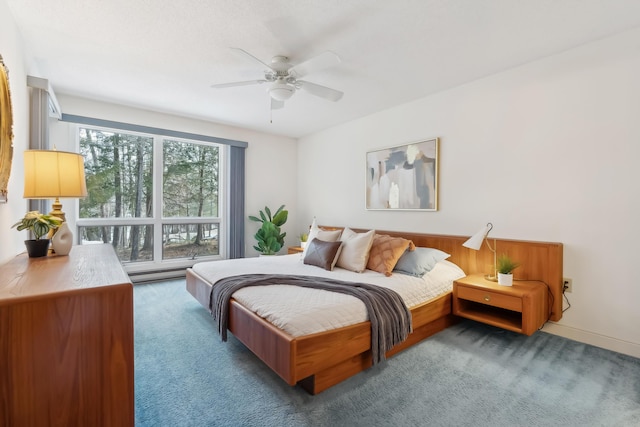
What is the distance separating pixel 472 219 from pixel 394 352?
1781 mm

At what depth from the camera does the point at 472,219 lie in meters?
3.28

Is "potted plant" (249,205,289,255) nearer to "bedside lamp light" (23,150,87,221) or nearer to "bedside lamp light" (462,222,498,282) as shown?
"bedside lamp light" (462,222,498,282)

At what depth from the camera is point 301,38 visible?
243 cm

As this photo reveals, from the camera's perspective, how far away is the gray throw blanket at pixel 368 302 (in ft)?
6.84

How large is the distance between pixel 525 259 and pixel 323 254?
198 centimetres

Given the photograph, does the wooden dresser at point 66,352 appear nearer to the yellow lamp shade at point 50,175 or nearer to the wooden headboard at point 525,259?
the yellow lamp shade at point 50,175

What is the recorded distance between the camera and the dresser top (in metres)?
0.99

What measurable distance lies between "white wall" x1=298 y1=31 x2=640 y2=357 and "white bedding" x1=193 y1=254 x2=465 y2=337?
88 cm

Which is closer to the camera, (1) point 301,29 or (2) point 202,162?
(1) point 301,29

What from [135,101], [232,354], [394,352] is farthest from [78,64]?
[394,352]

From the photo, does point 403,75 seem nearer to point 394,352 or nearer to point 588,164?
point 588,164

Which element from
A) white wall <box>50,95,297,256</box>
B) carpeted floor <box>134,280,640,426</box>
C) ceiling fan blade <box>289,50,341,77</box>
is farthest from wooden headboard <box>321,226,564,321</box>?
white wall <box>50,95,297,256</box>

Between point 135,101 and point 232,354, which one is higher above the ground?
point 135,101

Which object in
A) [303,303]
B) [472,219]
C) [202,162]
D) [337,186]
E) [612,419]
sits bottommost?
[612,419]
